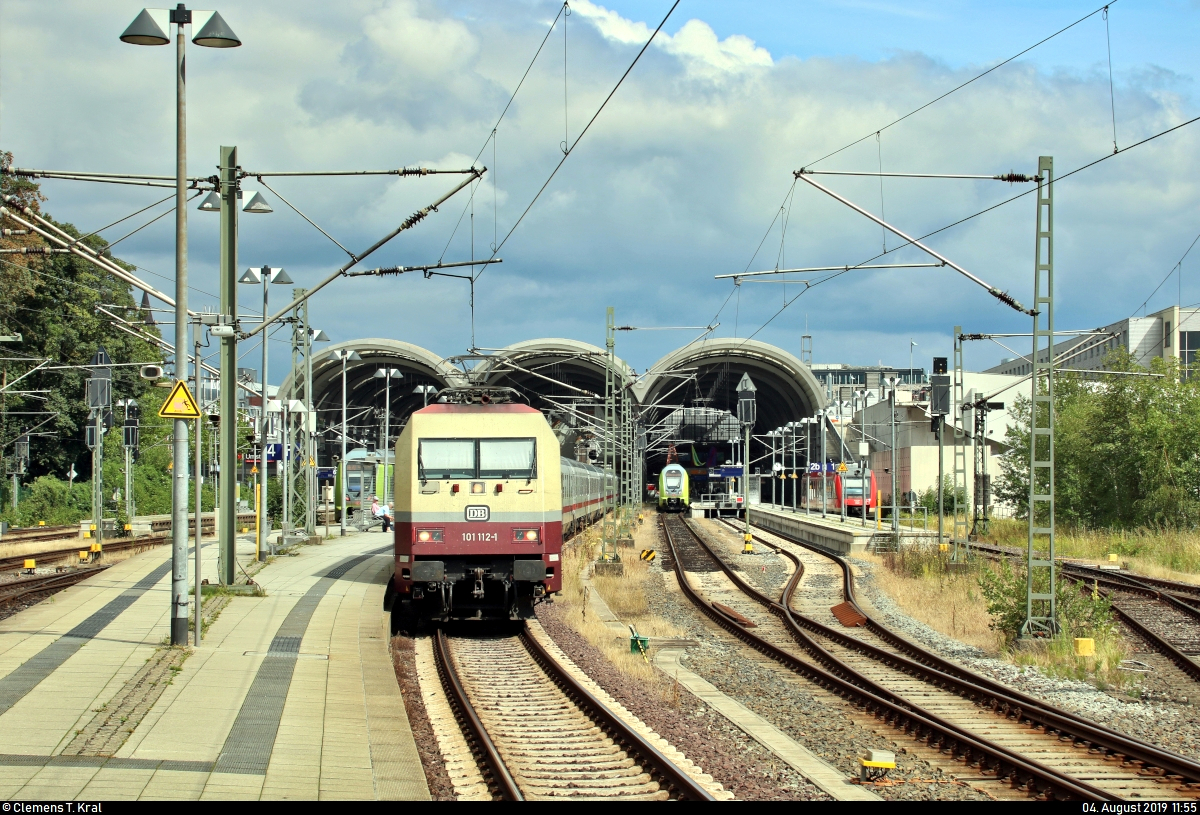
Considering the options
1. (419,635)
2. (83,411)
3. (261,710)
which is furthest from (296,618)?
(83,411)

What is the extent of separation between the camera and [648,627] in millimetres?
19016

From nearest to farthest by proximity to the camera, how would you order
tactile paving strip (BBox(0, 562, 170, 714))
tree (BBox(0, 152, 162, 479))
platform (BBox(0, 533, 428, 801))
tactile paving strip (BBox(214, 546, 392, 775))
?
platform (BBox(0, 533, 428, 801)) → tactile paving strip (BBox(214, 546, 392, 775)) → tactile paving strip (BBox(0, 562, 170, 714)) → tree (BBox(0, 152, 162, 479))

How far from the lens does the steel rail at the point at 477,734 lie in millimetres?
8180

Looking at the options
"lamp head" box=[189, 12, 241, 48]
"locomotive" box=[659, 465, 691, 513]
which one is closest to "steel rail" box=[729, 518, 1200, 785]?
"lamp head" box=[189, 12, 241, 48]

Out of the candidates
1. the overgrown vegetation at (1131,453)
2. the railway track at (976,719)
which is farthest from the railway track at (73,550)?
the overgrown vegetation at (1131,453)

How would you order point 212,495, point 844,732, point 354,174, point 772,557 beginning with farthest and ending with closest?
point 212,495 → point 772,557 → point 354,174 → point 844,732

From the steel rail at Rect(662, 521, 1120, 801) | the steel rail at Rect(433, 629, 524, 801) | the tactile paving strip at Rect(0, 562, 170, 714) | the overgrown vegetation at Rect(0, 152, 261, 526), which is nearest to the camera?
the steel rail at Rect(433, 629, 524, 801)

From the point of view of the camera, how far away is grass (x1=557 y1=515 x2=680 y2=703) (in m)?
A: 14.0

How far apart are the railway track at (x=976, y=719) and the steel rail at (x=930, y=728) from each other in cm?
1

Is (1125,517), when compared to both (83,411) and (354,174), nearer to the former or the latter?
(354,174)

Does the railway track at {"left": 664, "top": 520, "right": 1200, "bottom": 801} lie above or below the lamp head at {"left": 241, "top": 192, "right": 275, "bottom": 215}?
below

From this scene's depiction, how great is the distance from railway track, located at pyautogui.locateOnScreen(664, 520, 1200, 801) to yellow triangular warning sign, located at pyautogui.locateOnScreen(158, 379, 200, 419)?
27.6 feet

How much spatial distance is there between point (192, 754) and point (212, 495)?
53.7 meters

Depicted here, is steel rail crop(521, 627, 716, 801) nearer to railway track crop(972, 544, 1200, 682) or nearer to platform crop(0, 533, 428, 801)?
platform crop(0, 533, 428, 801)
